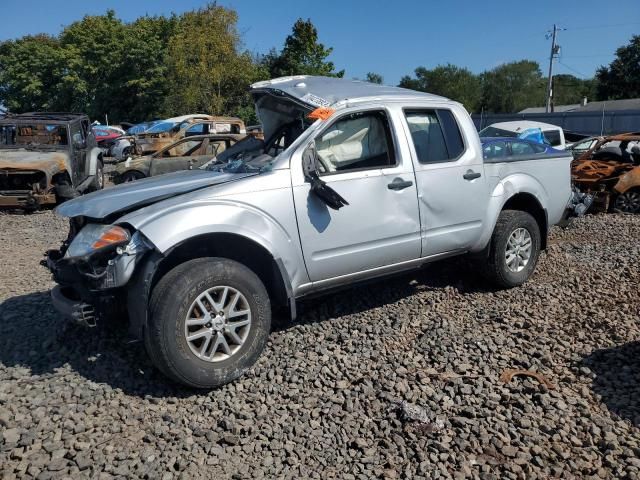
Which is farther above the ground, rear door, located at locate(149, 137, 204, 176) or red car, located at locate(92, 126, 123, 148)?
red car, located at locate(92, 126, 123, 148)

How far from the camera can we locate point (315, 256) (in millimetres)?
4152

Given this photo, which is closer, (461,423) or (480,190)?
(461,423)

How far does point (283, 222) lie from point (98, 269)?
1.26 m

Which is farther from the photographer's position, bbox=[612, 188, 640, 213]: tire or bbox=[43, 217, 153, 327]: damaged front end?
bbox=[612, 188, 640, 213]: tire

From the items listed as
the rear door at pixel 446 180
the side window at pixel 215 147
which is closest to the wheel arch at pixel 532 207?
the rear door at pixel 446 180

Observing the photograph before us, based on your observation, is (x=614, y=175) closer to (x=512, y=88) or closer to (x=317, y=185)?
(x=317, y=185)

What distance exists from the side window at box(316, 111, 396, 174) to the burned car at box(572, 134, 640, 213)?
744 centimetres

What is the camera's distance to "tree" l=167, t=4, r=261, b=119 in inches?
1235

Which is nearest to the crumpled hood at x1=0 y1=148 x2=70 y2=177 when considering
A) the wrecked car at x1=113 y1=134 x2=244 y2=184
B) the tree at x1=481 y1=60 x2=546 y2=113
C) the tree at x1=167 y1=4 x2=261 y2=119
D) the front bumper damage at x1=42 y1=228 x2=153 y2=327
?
the wrecked car at x1=113 y1=134 x2=244 y2=184

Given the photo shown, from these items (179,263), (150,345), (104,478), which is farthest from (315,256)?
(104,478)

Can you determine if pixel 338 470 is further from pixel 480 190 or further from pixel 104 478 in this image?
pixel 480 190

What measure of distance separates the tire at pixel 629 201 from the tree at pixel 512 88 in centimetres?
6734

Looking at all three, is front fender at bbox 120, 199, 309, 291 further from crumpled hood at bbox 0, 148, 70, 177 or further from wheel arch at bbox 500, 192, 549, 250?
crumpled hood at bbox 0, 148, 70, 177

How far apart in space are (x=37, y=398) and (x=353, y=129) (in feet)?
9.62
